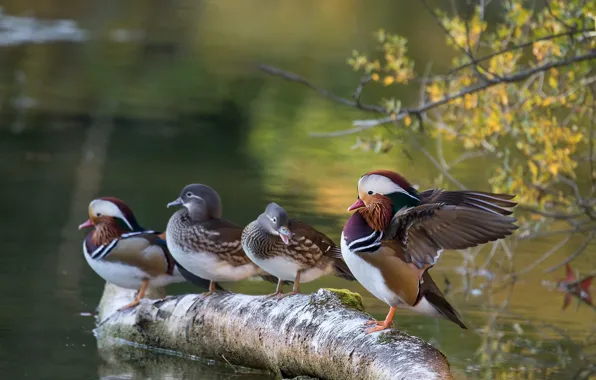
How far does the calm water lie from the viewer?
7.64 meters

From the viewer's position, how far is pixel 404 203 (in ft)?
19.3

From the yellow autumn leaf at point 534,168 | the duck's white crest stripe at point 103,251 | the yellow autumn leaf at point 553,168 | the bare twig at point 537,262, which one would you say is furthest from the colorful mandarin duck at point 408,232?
the bare twig at point 537,262

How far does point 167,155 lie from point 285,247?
7904mm

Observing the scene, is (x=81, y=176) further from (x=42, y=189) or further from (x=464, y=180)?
(x=464, y=180)

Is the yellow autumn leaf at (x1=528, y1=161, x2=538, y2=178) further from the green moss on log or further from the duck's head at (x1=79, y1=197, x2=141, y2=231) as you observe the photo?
the duck's head at (x1=79, y1=197, x2=141, y2=231)

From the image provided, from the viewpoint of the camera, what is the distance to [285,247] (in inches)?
253

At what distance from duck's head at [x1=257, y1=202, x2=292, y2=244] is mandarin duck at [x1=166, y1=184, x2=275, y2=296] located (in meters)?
0.38

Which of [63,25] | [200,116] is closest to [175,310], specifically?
[200,116]

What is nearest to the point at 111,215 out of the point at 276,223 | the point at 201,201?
the point at 201,201

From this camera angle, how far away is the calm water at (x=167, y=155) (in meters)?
7.64

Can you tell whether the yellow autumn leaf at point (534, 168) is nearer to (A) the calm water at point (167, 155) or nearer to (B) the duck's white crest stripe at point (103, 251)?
(A) the calm water at point (167, 155)

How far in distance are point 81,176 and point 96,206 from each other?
544 centimetres

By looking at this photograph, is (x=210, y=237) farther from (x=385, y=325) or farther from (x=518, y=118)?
(x=518, y=118)

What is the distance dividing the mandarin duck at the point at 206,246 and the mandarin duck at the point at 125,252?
33cm
